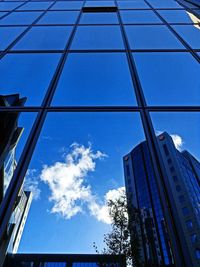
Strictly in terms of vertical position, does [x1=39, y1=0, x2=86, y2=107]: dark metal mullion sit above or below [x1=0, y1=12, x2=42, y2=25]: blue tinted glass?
below

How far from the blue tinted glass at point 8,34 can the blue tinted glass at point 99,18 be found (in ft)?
5.58

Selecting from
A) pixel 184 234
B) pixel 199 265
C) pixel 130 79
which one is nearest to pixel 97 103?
pixel 130 79

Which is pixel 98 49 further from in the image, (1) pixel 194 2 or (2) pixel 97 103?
(1) pixel 194 2

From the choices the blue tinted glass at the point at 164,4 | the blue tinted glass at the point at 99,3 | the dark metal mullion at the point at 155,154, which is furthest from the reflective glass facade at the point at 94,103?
the blue tinted glass at the point at 99,3

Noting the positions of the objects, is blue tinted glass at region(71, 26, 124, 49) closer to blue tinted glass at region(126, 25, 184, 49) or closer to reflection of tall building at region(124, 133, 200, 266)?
blue tinted glass at region(126, 25, 184, 49)

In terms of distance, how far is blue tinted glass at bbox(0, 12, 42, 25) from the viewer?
6.13 meters

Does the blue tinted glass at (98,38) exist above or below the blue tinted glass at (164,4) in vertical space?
below

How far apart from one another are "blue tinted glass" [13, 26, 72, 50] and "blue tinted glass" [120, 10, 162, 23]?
5.64 feet

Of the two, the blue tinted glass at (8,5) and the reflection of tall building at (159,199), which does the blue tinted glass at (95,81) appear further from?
the blue tinted glass at (8,5)

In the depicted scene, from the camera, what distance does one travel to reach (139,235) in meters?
2.17

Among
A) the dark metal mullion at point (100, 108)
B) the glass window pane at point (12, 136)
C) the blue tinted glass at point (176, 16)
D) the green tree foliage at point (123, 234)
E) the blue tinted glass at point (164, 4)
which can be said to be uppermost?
the blue tinted glass at point (164, 4)

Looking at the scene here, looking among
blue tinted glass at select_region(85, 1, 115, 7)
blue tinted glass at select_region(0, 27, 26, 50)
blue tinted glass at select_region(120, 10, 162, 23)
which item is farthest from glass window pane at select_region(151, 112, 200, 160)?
blue tinted glass at select_region(85, 1, 115, 7)

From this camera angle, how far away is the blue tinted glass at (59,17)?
6129mm

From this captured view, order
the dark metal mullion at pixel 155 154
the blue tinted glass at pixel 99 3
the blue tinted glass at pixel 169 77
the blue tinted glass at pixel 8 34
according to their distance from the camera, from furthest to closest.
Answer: the blue tinted glass at pixel 99 3 < the blue tinted glass at pixel 8 34 < the blue tinted glass at pixel 169 77 < the dark metal mullion at pixel 155 154
